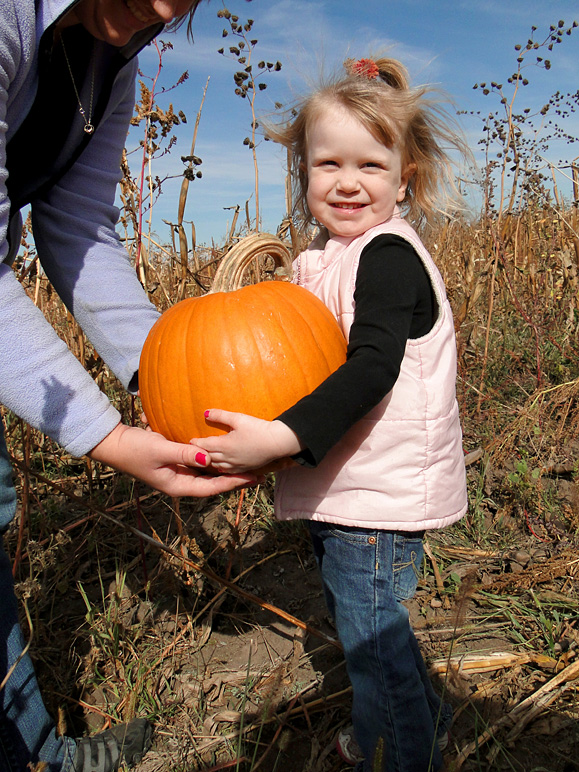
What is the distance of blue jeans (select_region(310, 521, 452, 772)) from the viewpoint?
1466mm

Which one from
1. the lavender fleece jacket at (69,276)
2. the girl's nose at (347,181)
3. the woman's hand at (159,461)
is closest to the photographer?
the lavender fleece jacket at (69,276)

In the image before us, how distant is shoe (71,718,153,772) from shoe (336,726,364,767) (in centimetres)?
60

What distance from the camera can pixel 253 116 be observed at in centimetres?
233

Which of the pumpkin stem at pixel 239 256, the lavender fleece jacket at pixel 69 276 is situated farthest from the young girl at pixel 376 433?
the lavender fleece jacket at pixel 69 276

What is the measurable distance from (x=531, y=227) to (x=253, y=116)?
2833 millimetres

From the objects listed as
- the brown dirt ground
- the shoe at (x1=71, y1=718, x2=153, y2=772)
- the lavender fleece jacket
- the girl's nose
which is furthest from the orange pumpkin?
the shoe at (x1=71, y1=718, x2=153, y2=772)

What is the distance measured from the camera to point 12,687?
1.44 meters

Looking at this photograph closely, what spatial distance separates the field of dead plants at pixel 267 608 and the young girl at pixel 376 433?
175 millimetres

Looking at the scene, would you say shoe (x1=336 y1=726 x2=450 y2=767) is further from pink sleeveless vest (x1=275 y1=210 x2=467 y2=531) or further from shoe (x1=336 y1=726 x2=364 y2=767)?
pink sleeveless vest (x1=275 y1=210 x2=467 y2=531)

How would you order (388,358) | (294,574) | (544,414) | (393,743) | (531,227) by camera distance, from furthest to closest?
(531,227) < (544,414) < (294,574) < (393,743) < (388,358)

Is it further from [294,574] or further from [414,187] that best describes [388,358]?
[294,574]

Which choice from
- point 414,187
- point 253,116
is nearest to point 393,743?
point 414,187

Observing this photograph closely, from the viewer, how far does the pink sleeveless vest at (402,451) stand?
145 cm

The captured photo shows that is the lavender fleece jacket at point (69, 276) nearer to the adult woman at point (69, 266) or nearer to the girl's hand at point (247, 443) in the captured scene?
the adult woman at point (69, 266)
